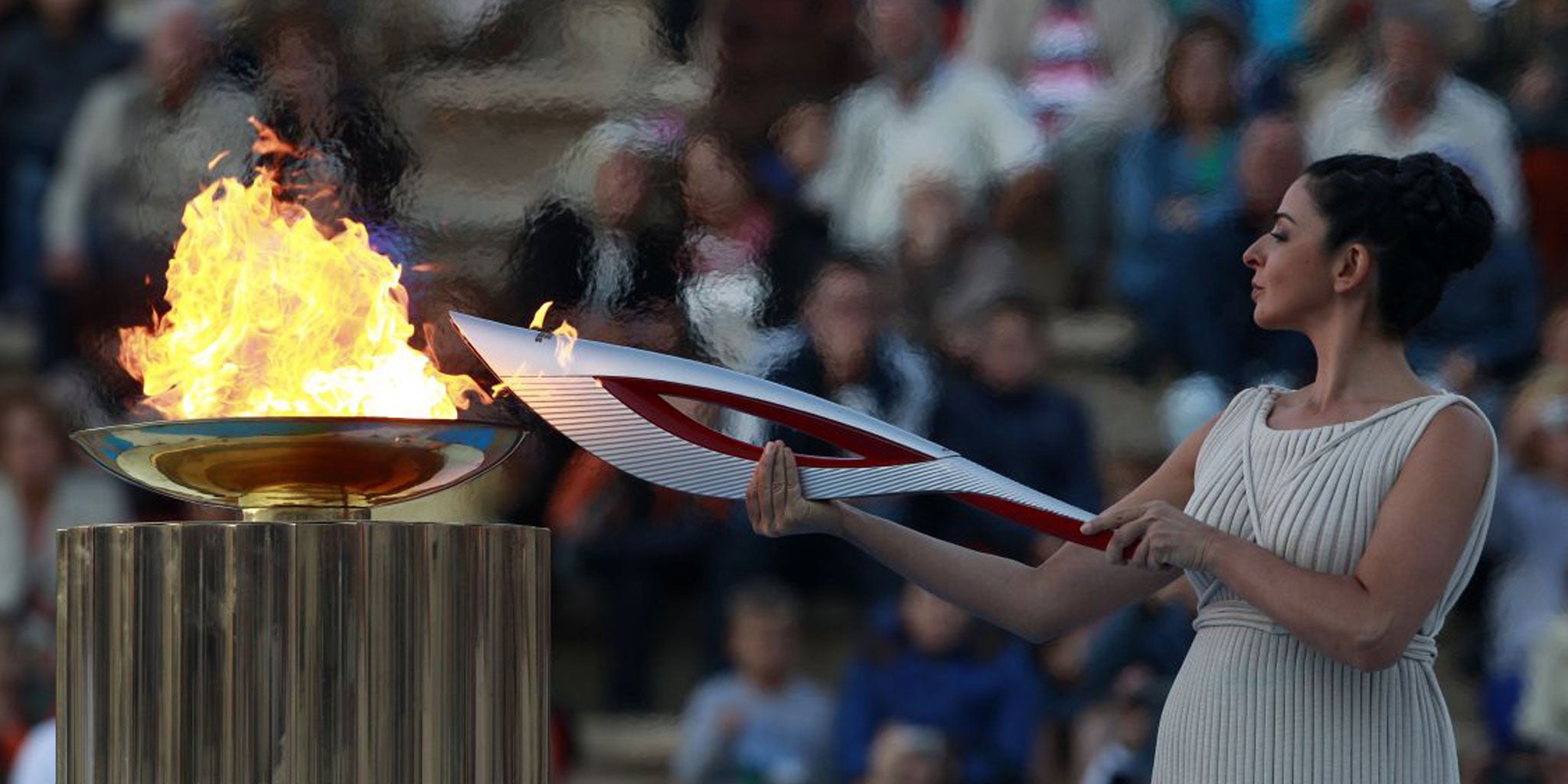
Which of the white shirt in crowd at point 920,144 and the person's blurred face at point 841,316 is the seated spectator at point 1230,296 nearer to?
the white shirt in crowd at point 920,144

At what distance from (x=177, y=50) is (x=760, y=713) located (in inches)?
94.7

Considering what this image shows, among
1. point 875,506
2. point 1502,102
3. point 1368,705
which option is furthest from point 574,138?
point 1368,705

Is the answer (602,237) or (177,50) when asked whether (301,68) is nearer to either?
Answer: (177,50)

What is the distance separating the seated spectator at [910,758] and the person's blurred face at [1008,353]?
0.90 metres

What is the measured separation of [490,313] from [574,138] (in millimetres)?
656

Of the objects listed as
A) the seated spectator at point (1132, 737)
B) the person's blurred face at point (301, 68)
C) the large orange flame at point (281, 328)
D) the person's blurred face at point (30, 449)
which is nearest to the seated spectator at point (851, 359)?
the seated spectator at point (1132, 737)

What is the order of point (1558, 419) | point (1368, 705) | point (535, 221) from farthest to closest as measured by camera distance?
point (535, 221) < point (1558, 419) < point (1368, 705)

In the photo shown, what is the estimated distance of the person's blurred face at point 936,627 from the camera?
5238 mm

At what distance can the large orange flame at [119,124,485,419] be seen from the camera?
2.54 meters

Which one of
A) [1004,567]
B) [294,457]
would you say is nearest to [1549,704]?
[1004,567]

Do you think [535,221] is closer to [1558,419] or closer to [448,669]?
[1558,419]

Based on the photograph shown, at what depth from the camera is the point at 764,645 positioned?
17.9 ft

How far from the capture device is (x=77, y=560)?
90.6 inches

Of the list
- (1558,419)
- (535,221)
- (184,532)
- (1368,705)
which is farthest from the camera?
(535,221)
